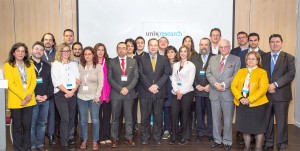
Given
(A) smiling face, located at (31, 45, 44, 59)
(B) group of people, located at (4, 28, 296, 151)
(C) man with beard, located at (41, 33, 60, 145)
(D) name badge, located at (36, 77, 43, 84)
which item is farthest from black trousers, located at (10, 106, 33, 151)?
(A) smiling face, located at (31, 45, 44, 59)

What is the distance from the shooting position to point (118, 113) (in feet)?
16.7

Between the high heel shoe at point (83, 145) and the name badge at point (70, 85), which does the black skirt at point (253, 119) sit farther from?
the name badge at point (70, 85)

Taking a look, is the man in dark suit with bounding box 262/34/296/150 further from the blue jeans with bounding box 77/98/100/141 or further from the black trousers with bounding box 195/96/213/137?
the blue jeans with bounding box 77/98/100/141

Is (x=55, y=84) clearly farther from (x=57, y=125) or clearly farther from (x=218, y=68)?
(x=218, y=68)

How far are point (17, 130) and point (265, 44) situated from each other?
499cm

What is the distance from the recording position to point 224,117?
4.92 meters

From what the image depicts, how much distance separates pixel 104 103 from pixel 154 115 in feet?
2.63

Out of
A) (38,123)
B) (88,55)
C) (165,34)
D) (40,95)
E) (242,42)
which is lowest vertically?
(38,123)

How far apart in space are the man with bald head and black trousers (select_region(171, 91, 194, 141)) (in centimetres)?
36

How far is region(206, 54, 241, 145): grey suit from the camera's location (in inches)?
191

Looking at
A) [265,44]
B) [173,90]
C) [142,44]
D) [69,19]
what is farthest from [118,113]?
[265,44]

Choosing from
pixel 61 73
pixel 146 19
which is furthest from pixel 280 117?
pixel 146 19

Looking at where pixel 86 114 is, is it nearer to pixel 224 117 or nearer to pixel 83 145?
pixel 83 145

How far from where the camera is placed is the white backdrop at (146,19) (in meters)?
6.80
